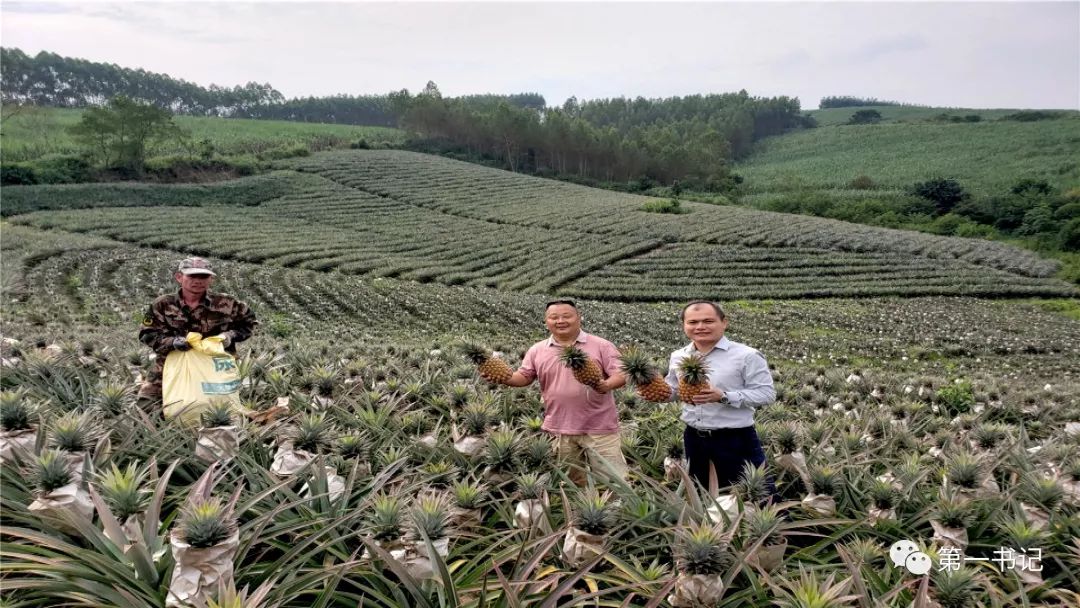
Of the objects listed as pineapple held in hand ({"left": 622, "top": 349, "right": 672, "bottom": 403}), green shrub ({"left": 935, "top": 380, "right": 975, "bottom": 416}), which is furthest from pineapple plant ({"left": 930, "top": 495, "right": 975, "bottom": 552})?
green shrub ({"left": 935, "top": 380, "right": 975, "bottom": 416})

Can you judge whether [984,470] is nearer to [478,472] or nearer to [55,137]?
[478,472]

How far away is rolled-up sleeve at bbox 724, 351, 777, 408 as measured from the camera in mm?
3465

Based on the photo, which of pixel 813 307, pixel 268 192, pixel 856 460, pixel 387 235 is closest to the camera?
pixel 856 460

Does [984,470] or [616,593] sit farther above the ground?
[984,470]

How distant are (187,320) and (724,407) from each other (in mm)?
3301

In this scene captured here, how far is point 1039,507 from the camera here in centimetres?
288

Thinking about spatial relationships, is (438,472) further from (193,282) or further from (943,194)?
(943,194)

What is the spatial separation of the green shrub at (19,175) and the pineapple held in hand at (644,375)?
4725 cm

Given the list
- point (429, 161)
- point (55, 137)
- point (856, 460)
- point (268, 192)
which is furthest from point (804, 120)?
point (856, 460)

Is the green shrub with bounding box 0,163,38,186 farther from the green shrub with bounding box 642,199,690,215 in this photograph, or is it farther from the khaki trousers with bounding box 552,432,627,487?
the khaki trousers with bounding box 552,432,627,487

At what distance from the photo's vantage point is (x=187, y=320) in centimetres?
394

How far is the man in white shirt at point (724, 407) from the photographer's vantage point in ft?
11.6

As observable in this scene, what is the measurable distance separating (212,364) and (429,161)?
2227 inches
